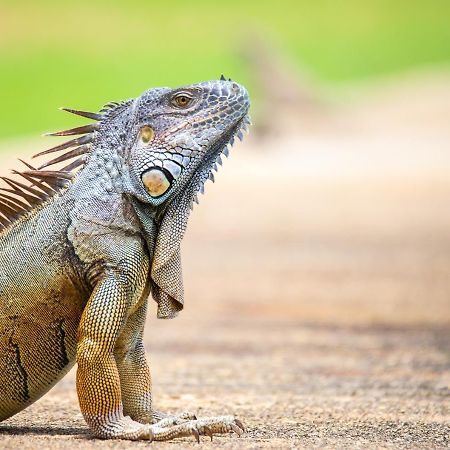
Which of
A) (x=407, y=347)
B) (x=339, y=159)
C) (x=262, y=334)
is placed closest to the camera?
(x=407, y=347)

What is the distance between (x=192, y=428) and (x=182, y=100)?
1.61 m

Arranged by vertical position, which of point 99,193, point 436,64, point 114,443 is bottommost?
point 114,443

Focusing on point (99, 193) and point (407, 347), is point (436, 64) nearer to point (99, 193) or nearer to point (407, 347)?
point (407, 347)

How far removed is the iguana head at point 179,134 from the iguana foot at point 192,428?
105 cm

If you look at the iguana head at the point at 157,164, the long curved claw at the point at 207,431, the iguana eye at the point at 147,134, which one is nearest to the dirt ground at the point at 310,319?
the long curved claw at the point at 207,431

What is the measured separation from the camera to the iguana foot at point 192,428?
16.9 ft

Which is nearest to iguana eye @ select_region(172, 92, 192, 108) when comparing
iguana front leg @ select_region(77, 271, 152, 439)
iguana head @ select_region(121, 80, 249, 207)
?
iguana head @ select_region(121, 80, 249, 207)

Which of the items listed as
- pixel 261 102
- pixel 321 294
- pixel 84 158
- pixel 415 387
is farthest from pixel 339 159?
pixel 84 158

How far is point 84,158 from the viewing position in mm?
5609

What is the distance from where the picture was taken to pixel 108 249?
5.30 m

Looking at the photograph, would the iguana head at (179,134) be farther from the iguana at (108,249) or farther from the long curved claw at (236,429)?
Result: the long curved claw at (236,429)

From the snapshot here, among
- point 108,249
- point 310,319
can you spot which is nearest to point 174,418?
point 108,249

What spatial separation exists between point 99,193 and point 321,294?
7192mm

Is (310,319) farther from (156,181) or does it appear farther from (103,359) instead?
(103,359)
